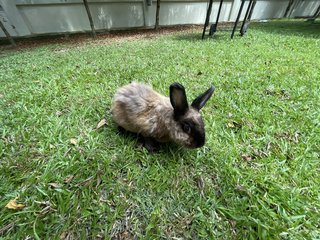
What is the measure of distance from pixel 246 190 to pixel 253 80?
2564 mm

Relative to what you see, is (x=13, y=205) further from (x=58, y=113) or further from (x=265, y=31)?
(x=265, y=31)

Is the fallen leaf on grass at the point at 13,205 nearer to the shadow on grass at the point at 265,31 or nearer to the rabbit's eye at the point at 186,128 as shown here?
the rabbit's eye at the point at 186,128

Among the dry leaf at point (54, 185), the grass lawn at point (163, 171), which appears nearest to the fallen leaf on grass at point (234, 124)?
the grass lawn at point (163, 171)

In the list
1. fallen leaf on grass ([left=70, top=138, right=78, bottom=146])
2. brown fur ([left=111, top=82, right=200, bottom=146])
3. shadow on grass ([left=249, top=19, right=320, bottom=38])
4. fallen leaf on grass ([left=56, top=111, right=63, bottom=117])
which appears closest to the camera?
brown fur ([left=111, top=82, right=200, bottom=146])

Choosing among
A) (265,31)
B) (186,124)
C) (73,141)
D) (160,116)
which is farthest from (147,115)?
(265,31)

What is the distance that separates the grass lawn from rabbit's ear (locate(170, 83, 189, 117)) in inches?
19.8

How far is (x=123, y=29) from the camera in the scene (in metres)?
12.7

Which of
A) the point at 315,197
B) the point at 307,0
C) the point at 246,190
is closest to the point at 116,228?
the point at 246,190

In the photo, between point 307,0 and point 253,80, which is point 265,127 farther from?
point 307,0

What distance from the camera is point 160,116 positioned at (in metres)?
1.91

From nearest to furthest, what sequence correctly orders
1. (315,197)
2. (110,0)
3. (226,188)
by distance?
(315,197) < (226,188) < (110,0)

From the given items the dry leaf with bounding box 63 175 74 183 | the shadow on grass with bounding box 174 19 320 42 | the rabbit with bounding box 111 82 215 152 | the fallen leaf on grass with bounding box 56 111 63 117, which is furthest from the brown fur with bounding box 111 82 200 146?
the shadow on grass with bounding box 174 19 320 42

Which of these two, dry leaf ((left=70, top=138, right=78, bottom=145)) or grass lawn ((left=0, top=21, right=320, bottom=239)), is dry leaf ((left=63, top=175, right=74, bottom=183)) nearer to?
grass lawn ((left=0, top=21, right=320, bottom=239))

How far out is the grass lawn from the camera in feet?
4.49
